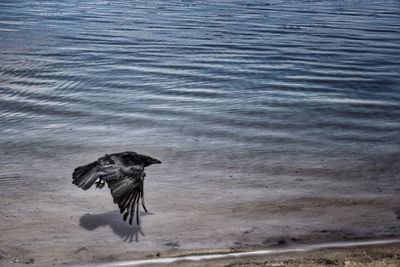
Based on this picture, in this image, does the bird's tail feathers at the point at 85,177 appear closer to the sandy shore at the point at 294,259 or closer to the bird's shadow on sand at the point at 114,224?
the bird's shadow on sand at the point at 114,224

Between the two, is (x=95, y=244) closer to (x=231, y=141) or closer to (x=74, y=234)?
(x=74, y=234)

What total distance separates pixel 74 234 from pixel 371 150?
14.0ft

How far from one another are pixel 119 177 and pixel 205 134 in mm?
2885

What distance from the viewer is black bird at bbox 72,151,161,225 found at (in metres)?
5.80

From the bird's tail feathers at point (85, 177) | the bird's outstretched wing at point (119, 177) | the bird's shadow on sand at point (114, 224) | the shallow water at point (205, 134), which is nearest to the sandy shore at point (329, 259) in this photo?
the shallow water at point (205, 134)

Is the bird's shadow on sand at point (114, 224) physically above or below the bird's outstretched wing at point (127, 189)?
below

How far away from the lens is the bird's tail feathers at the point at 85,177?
614 cm

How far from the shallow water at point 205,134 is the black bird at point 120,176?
347 mm

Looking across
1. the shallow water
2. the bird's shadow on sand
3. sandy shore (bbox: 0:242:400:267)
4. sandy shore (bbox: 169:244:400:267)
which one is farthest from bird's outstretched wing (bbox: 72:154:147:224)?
sandy shore (bbox: 169:244:400:267)

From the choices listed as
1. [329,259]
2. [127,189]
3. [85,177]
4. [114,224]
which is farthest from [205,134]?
[329,259]

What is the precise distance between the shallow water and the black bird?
35cm

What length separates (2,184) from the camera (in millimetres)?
6867

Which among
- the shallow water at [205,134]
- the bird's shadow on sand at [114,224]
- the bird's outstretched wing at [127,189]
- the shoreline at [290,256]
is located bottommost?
the shallow water at [205,134]

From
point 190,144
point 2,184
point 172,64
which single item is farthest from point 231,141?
point 172,64
